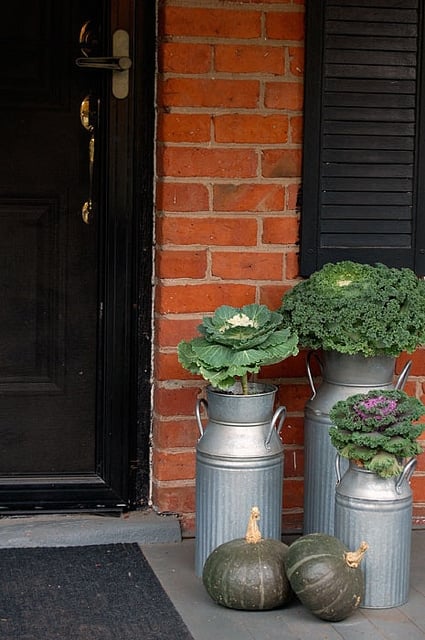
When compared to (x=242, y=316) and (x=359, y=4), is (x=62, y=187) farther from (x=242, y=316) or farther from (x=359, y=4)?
(x=359, y=4)

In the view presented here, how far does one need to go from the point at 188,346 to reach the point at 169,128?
0.79m

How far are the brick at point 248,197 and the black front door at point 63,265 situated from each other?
0.34m

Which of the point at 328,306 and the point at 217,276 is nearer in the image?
the point at 328,306

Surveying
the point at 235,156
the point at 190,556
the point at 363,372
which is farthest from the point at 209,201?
the point at 190,556

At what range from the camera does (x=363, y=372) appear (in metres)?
3.70

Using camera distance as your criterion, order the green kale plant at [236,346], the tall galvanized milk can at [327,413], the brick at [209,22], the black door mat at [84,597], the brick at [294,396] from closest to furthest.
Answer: the black door mat at [84,597] < the green kale plant at [236,346] < the tall galvanized milk can at [327,413] < the brick at [209,22] < the brick at [294,396]

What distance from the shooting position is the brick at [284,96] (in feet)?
12.9

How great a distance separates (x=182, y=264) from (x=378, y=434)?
987 millimetres

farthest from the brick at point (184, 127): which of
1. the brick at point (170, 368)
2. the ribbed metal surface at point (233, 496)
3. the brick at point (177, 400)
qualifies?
the ribbed metal surface at point (233, 496)

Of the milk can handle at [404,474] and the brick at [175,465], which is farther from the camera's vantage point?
the brick at [175,465]

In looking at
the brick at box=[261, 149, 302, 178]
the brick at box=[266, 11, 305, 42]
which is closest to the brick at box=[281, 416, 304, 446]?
the brick at box=[261, 149, 302, 178]

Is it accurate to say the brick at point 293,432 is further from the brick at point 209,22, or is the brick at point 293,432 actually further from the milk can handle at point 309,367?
the brick at point 209,22

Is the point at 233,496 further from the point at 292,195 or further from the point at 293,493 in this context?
the point at 292,195

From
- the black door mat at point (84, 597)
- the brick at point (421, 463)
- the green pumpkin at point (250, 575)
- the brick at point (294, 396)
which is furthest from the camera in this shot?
the brick at point (421, 463)
